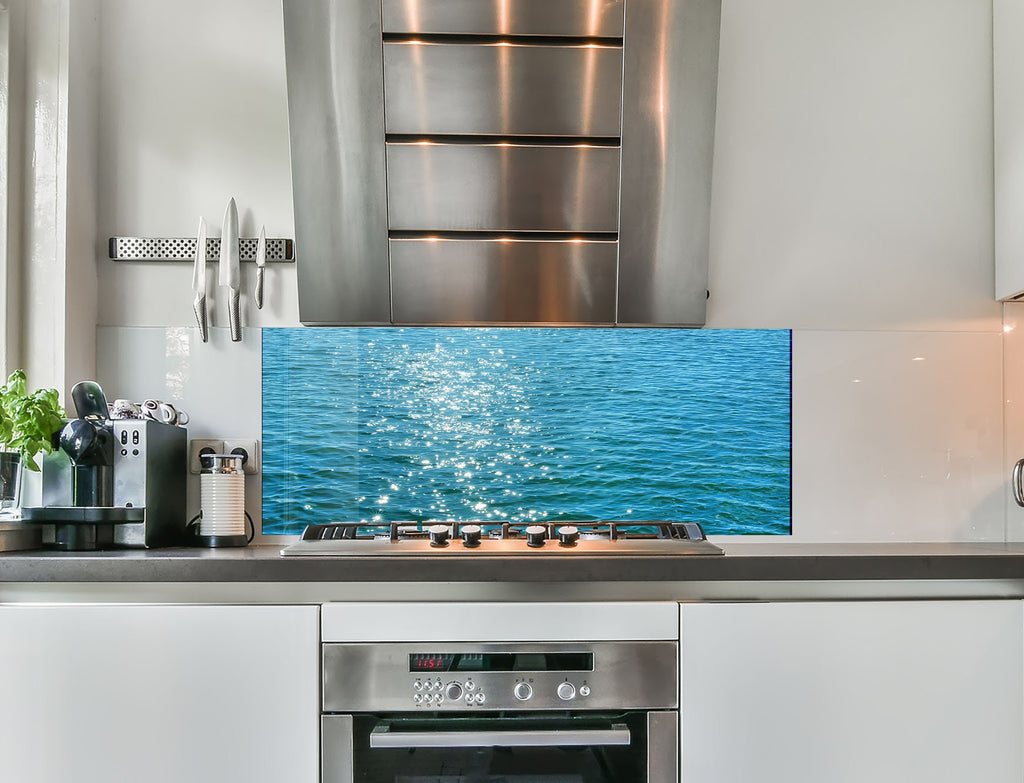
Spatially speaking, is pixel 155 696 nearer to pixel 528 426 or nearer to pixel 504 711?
pixel 504 711

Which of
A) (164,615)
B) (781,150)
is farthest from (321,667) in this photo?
(781,150)

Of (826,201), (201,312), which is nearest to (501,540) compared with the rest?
(201,312)

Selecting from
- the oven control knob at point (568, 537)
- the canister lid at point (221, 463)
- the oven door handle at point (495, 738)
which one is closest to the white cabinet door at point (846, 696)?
the oven door handle at point (495, 738)

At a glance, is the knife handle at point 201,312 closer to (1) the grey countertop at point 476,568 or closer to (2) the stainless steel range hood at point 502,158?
(2) the stainless steel range hood at point 502,158

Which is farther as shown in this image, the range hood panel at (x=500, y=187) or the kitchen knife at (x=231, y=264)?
the kitchen knife at (x=231, y=264)

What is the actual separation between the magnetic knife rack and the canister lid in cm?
51

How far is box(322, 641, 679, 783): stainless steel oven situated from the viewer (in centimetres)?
156

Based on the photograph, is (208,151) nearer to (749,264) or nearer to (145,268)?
(145,268)

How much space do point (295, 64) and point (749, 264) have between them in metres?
1.22

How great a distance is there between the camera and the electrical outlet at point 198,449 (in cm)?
214

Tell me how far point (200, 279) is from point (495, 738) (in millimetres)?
1306

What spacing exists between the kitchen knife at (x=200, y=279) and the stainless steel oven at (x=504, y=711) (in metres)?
0.96

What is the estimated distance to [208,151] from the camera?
2.18 m

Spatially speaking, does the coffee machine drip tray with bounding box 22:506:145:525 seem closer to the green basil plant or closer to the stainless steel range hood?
the green basil plant
